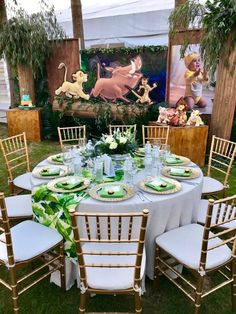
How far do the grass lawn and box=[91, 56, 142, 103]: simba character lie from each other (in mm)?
3956

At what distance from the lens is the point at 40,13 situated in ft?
18.5

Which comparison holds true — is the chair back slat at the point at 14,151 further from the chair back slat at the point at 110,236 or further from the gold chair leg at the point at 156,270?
the gold chair leg at the point at 156,270

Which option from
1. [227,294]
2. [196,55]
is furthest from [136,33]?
[227,294]

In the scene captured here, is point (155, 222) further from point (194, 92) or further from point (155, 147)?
point (194, 92)

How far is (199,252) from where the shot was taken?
5.97 ft

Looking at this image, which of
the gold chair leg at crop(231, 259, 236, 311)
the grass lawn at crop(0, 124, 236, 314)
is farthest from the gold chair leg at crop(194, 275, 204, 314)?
the gold chair leg at crop(231, 259, 236, 311)

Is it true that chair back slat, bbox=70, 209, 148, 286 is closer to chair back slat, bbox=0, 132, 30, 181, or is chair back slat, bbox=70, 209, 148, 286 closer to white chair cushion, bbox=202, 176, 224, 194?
white chair cushion, bbox=202, 176, 224, 194

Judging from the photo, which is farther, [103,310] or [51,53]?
[51,53]

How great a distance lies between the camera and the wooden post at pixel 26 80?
18.8 feet

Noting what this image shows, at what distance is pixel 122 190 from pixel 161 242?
46 centimetres

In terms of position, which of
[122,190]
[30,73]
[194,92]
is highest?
[30,73]

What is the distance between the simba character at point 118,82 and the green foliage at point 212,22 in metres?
1.36

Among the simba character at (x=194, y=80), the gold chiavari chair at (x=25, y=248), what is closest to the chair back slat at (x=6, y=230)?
the gold chiavari chair at (x=25, y=248)

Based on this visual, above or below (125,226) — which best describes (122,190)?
above
